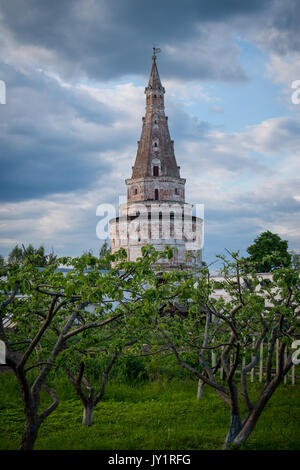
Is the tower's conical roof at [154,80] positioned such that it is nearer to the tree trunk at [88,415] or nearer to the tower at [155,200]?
the tower at [155,200]

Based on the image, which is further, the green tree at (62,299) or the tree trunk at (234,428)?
the tree trunk at (234,428)

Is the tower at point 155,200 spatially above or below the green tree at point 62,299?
above

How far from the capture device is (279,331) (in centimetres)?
870

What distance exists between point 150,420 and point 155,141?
146 feet

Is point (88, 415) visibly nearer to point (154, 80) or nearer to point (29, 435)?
point (29, 435)

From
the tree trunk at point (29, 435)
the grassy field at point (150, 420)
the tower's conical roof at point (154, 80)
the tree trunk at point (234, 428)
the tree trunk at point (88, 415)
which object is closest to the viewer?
the tree trunk at point (29, 435)

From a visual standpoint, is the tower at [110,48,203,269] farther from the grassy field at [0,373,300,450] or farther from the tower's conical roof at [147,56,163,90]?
the grassy field at [0,373,300,450]

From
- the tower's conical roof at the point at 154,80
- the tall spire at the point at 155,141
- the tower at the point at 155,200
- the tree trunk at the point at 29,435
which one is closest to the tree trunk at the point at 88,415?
the tree trunk at the point at 29,435

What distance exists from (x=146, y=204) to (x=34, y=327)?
41415 mm

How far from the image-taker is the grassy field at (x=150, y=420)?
9.58 meters

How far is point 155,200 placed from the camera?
51375 mm

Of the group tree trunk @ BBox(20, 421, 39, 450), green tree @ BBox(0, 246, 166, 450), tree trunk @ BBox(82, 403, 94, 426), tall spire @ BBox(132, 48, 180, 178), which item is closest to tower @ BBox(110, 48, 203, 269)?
tall spire @ BBox(132, 48, 180, 178)

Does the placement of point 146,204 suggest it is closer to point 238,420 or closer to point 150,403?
point 150,403
